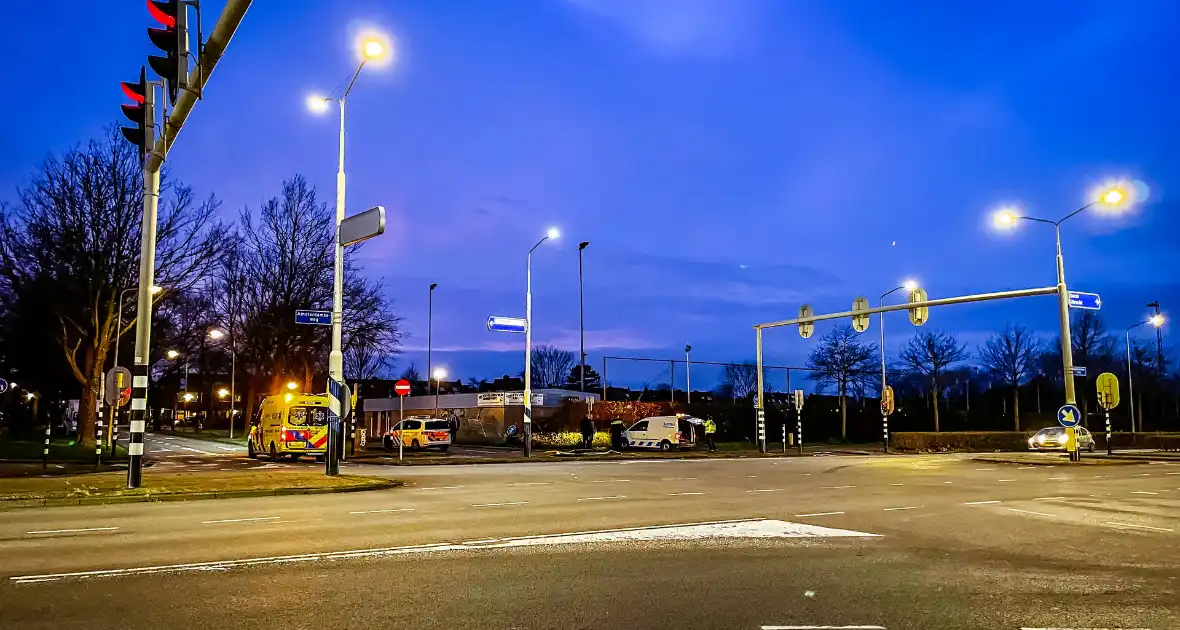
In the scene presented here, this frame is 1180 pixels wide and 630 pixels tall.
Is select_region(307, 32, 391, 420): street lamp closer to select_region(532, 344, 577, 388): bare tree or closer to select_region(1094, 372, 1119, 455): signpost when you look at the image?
select_region(1094, 372, 1119, 455): signpost

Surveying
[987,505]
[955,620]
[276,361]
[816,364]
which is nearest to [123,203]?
[276,361]

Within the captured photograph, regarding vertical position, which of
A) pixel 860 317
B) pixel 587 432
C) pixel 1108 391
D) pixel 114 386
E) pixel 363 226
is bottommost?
pixel 587 432

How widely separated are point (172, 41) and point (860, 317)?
25.6 meters

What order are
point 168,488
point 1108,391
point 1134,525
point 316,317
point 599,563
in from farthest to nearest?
point 1108,391, point 316,317, point 168,488, point 1134,525, point 599,563

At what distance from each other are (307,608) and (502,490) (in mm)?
10920

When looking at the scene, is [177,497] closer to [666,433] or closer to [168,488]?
[168,488]

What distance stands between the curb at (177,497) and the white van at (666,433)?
24462 millimetres

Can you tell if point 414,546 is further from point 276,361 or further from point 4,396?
point 4,396

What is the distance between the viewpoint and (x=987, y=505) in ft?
46.0

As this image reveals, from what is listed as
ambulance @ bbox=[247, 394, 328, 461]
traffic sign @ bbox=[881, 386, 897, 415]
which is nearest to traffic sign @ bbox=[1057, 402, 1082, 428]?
traffic sign @ bbox=[881, 386, 897, 415]

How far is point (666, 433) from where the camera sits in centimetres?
4128

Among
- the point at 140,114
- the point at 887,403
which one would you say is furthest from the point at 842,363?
the point at 140,114

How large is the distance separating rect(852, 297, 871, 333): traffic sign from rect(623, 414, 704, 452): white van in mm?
12530

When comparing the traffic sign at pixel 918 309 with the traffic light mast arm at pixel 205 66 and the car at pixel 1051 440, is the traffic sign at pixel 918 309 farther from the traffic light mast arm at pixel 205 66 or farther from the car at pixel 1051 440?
the traffic light mast arm at pixel 205 66
